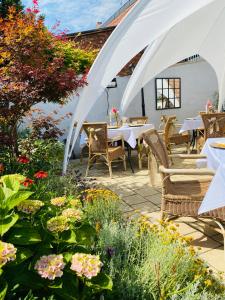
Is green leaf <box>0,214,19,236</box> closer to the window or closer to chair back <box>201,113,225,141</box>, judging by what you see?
chair back <box>201,113,225,141</box>

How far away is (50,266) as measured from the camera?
1240 millimetres

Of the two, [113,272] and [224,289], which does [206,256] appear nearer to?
[224,289]

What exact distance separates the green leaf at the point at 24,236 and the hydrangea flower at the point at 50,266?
3.7 inches

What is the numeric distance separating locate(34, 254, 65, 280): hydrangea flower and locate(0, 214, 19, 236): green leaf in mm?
201

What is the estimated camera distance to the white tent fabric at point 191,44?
5.74 m

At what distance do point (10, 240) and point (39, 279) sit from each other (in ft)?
0.75

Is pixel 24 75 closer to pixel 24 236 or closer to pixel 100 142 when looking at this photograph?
pixel 100 142

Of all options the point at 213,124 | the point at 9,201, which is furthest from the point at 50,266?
the point at 213,124

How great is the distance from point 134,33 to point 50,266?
3.36 meters

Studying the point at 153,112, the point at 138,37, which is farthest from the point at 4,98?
the point at 153,112

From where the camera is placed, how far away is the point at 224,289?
1840 millimetres

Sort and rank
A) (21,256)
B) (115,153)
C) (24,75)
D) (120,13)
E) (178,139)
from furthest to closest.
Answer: (120,13) → (178,139) → (115,153) → (24,75) → (21,256)

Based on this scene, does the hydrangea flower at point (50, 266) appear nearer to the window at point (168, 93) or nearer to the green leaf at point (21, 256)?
the green leaf at point (21, 256)

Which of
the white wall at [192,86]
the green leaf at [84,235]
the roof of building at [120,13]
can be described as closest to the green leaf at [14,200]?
the green leaf at [84,235]
